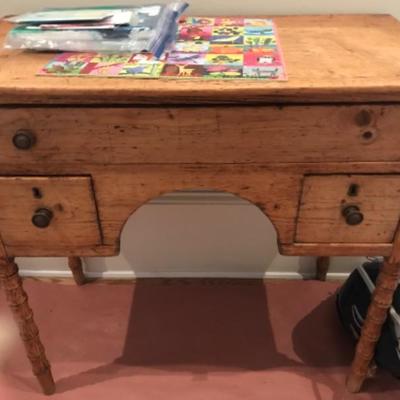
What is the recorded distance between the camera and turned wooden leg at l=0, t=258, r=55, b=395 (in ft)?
3.03

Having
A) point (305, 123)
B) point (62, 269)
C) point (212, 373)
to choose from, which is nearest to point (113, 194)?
point (305, 123)

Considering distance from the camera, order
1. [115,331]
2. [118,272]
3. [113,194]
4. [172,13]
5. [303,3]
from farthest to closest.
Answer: [118,272] → [115,331] → [303,3] → [172,13] → [113,194]

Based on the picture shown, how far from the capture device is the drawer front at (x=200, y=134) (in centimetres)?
72

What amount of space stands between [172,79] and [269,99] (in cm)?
16

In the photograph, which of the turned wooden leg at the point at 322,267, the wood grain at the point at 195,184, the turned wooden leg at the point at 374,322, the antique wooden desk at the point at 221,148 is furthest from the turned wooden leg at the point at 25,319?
the turned wooden leg at the point at 322,267

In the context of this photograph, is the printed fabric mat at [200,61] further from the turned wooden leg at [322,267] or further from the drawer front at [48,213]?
the turned wooden leg at [322,267]

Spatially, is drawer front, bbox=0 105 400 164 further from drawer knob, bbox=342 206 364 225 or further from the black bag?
the black bag

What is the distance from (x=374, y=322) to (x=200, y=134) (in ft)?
1.95

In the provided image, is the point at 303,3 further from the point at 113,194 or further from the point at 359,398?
the point at 359,398

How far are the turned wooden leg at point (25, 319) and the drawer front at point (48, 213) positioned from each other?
0.08 metres

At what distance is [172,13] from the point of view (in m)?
0.91

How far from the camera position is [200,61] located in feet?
2.50

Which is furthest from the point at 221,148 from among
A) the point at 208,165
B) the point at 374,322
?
the point at 374,322

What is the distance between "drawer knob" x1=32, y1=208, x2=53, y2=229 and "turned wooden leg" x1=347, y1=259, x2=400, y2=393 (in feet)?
2.21
